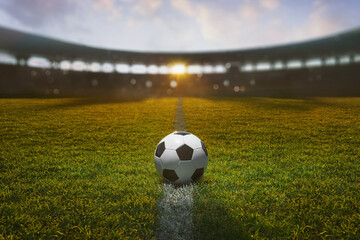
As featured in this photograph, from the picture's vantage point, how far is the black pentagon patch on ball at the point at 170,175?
301cm

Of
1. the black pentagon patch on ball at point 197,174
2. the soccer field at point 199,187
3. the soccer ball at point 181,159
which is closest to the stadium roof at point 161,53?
the soccer field at point 199,187

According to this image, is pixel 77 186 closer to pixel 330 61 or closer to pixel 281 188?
pixel 281 188

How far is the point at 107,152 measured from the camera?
15.8 ft

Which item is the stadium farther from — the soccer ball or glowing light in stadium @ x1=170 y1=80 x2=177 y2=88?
glowing light in stadium @ x1=170 y1=80 x2=177 y2=88

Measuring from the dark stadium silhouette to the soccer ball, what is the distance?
82.7 ft

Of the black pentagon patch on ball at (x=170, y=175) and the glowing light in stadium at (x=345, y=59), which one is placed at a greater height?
the glowing light in stadium at (x=345, y=59)

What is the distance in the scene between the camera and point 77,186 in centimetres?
308

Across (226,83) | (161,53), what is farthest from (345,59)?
(161,53)

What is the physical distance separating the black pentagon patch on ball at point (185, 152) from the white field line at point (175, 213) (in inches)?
15.6

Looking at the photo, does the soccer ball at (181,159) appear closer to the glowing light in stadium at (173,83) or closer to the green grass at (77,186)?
the green grass at (77,186)

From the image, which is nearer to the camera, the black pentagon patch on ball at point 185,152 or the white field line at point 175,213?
the white field line at point 175,213

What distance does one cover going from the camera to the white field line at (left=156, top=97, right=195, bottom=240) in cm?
214

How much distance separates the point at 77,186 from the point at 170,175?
4.25 ft

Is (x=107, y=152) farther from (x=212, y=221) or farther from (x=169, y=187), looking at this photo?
(x=212, y=221)
